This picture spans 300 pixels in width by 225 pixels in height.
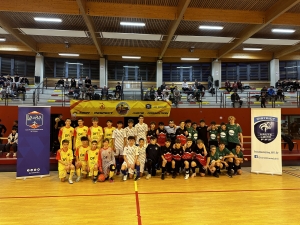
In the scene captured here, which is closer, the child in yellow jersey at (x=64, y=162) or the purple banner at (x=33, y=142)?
the child in yellow jersey at (x=64, y=162)

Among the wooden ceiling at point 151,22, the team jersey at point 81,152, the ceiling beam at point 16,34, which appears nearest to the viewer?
the team jersey at point 81,152

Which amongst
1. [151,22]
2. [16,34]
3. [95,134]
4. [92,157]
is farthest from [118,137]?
[16,34]

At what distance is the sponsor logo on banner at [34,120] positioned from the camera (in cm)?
653

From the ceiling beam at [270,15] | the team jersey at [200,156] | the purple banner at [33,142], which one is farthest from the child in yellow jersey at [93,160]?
the ceiling beam at [270,15]

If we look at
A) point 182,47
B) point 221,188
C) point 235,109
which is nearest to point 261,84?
point 182,47

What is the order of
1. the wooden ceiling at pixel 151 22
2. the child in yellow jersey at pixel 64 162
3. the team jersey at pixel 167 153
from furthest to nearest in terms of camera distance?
the wooden ceiling at pixel 151 22 < the team jersey at pixel 167 153 < the child in yellow jersey at pixel 64 162

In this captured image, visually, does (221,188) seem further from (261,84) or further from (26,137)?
(261,84)

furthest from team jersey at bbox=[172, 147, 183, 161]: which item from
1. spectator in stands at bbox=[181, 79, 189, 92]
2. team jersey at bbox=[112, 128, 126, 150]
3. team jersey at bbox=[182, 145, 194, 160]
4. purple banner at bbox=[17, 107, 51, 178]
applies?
spectator in stands at bbox=[181, 79, 189, 92]

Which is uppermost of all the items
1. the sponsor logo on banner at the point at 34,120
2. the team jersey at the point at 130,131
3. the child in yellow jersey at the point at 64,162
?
the sponsor logo on banner at the point at 34,120

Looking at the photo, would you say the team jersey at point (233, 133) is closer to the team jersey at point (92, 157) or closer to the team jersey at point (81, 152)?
the team jersey at point (92, 157)

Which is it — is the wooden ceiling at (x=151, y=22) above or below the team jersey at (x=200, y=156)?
above

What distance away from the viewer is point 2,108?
34.6 feet

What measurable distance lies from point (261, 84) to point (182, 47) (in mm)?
8250

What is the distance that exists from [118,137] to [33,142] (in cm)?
242
